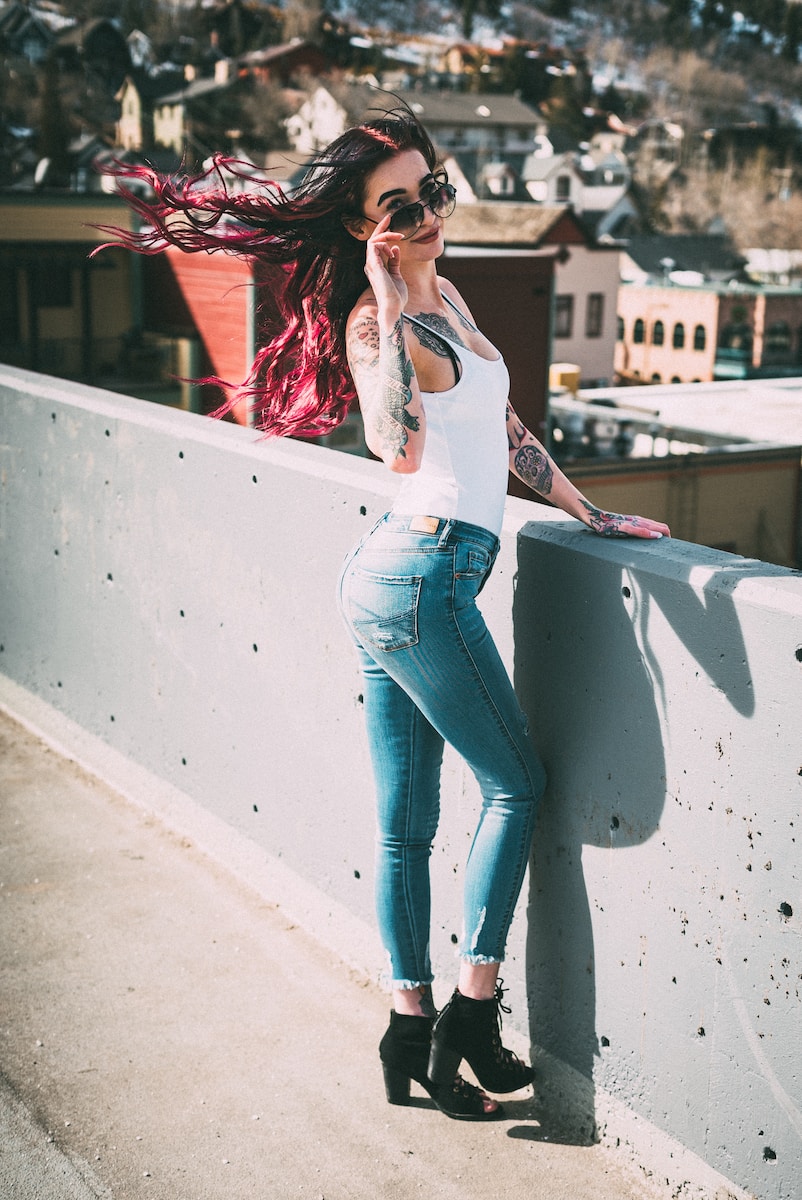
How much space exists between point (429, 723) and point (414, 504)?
520 millimetres

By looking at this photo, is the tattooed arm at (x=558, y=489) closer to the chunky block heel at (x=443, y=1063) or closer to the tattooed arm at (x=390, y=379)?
the tattooed arm at (x=390, y=379)

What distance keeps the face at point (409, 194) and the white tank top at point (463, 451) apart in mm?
196

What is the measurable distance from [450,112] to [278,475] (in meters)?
128

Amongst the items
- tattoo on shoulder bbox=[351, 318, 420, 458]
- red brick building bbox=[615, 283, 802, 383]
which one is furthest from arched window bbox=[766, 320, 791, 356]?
tattoo on shoulder bbox=[351, 318, 420, 458]

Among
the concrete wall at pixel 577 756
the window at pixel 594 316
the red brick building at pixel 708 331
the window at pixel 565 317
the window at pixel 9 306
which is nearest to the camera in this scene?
the concrete wall at pixel 577 756

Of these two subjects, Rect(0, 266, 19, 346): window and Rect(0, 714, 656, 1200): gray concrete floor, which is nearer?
Rect(0, 714, 656, 1200): gray concrete floor

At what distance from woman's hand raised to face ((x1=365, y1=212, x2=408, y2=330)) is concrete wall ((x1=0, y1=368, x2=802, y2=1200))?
63 cm

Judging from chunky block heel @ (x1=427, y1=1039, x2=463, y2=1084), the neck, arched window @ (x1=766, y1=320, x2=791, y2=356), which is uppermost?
the neck

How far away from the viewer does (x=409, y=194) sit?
2.58m

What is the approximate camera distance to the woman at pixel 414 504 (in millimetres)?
2500

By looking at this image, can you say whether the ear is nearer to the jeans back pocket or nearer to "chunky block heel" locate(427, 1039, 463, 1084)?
the jeans back pocket

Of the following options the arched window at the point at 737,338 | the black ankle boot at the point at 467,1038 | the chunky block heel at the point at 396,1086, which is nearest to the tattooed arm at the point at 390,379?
the black ankle boot at the point at 467,1038

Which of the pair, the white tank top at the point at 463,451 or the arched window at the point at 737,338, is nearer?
the white tank top at the point at 463,451

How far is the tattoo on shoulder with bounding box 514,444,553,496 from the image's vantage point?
113 inches
